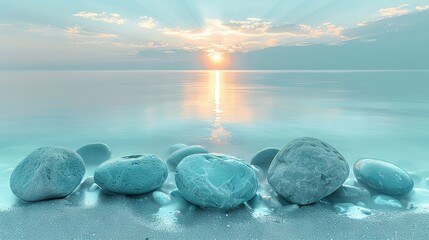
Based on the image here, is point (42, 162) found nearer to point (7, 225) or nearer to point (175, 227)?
point (7, 225)

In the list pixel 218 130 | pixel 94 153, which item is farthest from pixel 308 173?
pixel 218 130

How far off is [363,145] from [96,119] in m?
7.59

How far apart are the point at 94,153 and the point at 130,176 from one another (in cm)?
174

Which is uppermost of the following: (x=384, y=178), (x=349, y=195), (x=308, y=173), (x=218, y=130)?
(x=308, y=173)

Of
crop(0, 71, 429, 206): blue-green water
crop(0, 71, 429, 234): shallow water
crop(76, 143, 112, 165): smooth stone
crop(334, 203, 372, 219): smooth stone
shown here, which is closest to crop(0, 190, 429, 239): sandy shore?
crop(334, 203, 372, 219): smooth stone

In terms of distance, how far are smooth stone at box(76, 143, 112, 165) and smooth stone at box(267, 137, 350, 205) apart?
2.73 m

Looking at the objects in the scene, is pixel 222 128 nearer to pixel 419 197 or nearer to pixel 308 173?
pixel 308 173

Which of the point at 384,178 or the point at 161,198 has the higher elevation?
the point at 384,178

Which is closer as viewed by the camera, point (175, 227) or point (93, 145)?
point (175, 227)

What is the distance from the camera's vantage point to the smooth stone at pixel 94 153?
4.23 meters

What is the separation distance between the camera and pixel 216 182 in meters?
2.70

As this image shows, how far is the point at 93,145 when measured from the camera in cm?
446

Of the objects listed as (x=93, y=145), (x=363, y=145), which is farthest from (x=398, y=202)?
(x=93, y=145)

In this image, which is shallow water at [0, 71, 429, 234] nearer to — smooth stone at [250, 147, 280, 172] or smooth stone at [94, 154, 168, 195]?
smooth stone at [94, 154, 168, 195]
